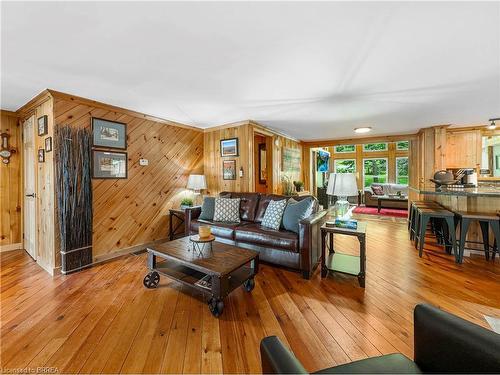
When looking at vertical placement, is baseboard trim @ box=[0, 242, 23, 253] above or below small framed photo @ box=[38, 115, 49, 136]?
below

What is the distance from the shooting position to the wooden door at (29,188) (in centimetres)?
337

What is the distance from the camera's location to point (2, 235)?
3.64 meters

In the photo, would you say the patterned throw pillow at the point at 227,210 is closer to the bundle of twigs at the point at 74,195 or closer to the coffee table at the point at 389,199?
the bundle of twigs at the point at 74,195

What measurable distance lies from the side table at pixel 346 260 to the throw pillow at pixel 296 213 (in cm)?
34

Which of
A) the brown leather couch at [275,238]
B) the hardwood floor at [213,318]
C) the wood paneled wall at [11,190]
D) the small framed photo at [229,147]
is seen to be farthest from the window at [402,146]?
the wood paneled wall at [11,190]

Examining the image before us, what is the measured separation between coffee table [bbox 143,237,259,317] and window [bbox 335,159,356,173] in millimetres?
9800

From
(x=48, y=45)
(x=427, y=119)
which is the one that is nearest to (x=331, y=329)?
(x=48, y=45)

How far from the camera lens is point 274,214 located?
3260mm

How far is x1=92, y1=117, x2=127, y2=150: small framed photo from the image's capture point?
326 centimetres

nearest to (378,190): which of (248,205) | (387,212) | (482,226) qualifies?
(387,212)

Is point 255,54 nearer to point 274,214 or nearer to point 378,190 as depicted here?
point 274,214

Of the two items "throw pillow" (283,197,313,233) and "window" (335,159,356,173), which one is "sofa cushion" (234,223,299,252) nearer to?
"throw pillow" (283,197,313,233)

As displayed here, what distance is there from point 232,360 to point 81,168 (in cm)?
300

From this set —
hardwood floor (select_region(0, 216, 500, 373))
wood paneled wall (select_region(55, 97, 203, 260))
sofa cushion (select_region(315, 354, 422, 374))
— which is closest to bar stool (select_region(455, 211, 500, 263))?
hardwood floor (select_region(0, 216, 500, 373))
